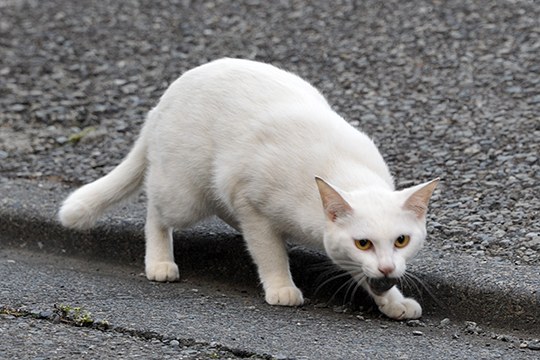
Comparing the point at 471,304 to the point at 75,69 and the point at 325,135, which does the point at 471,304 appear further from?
the point at 75,69

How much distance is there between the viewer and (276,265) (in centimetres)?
443

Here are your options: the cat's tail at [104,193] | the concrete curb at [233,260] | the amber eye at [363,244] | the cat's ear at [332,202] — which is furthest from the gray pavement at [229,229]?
the cat's ear at [332,202]

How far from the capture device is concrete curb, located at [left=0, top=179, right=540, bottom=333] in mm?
4320

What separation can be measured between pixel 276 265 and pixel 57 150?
2.60 m

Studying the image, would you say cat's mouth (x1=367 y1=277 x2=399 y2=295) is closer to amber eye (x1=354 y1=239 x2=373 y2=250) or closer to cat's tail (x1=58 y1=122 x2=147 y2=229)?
amber eye (x1=354 y1=239 x2=373 y2=250)

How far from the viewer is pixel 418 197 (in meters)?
3.93

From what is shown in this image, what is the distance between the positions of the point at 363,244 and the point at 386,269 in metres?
0.16

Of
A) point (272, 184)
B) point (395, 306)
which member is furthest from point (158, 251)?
point (395, 306)

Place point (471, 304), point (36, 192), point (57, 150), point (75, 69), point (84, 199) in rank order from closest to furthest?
1. point (471, 304)
2. point (84, 199)
3. point (36, 192)
4. point (57, 150)
5. point (75, 69)

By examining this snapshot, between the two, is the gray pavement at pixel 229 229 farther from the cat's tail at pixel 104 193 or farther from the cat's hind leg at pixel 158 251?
the cat's tail at pixel 104 193

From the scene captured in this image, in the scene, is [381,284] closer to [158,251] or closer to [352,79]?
[158,251]

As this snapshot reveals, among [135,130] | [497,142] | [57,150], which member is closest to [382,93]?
[497,142]

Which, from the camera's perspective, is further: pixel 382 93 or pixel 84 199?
pixel 382 93

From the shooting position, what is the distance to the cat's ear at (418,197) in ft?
12.8
